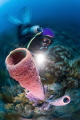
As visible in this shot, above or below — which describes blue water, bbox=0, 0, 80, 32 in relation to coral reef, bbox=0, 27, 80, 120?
above

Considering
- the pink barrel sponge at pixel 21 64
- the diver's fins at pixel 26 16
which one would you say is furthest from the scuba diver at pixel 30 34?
the pink barrel sponge at pixel 21 64

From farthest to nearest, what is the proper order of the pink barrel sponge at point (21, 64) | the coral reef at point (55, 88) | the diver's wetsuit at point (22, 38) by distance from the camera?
1. the diver's wetsuit at point (22, 38)
2. the coral reef at point (55, 88)
3. the pink barrel sponge at point (21, 64)

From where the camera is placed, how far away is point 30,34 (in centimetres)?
84

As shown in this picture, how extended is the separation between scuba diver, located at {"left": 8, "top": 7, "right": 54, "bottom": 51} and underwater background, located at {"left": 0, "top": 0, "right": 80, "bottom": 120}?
0.10ft

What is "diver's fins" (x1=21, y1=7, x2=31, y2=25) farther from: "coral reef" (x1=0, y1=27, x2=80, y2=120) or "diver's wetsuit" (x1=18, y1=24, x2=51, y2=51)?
"coral reef" (x1=0, y1=27, x2=80, y2=120)

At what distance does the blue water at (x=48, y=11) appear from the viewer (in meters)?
0.90

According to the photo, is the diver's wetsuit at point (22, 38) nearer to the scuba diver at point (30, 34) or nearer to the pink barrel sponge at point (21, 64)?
the scuba diver at point (30, 34)

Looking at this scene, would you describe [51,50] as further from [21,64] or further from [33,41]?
[21,64]

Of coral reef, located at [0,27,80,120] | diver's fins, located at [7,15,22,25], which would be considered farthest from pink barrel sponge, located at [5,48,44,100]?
diver's fins, located at [7,15,22,25]

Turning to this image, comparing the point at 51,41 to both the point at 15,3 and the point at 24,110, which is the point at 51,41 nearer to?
the point at 15,3

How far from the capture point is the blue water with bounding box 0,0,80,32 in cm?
90

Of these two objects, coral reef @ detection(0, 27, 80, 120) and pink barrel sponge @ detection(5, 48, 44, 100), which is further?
coral reef @ detection(0, 27, 80, 120)

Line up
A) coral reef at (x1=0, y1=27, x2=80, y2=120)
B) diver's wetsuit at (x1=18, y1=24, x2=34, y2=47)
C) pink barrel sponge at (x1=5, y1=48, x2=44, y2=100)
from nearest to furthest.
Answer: pink barrel sponge at (x1=5, y1=48, x2=44, y2=100), coral reef at (x1=0, y1=27, x2=80, y2=120), diver's wetsuit at (x1=18, y1=24, x2=34, y2=47)

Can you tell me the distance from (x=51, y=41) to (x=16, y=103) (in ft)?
1.63
